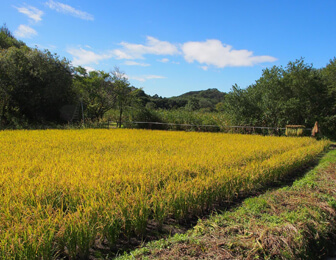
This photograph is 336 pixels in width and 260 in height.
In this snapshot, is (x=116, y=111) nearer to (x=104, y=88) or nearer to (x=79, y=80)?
(x=104, y=88)

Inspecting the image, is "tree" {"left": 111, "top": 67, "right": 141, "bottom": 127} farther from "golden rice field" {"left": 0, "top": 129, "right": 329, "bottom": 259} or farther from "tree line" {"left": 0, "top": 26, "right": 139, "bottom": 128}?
"golden rice field" {"left": 0, "top": 129, "right": 329, "bottom": 259}

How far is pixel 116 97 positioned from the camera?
691 inches

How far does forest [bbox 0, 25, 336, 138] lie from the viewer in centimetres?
1392

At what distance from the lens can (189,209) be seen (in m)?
3.13

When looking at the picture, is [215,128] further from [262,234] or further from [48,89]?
[262,234]

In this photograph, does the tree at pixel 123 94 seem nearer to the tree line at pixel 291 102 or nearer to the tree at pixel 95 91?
the tree at pixel 95 91

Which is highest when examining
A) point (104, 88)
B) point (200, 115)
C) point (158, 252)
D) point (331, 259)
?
point (104, 88)

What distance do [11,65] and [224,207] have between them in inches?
600

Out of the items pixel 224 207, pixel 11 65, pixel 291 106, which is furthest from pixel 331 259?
pixel 11 65

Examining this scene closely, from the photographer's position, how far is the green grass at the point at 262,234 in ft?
7.04

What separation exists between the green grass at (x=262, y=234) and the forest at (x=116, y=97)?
38.2 ft

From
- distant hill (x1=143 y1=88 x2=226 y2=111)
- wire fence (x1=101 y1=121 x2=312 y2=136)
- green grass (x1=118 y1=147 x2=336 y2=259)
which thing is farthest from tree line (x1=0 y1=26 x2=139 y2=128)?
distant hill (x1=143 y1=88 x2=226 y2=111)

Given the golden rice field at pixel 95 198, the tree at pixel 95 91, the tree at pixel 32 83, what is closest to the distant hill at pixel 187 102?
the tree at pixel 95 91

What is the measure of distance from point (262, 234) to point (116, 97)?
16473mm
